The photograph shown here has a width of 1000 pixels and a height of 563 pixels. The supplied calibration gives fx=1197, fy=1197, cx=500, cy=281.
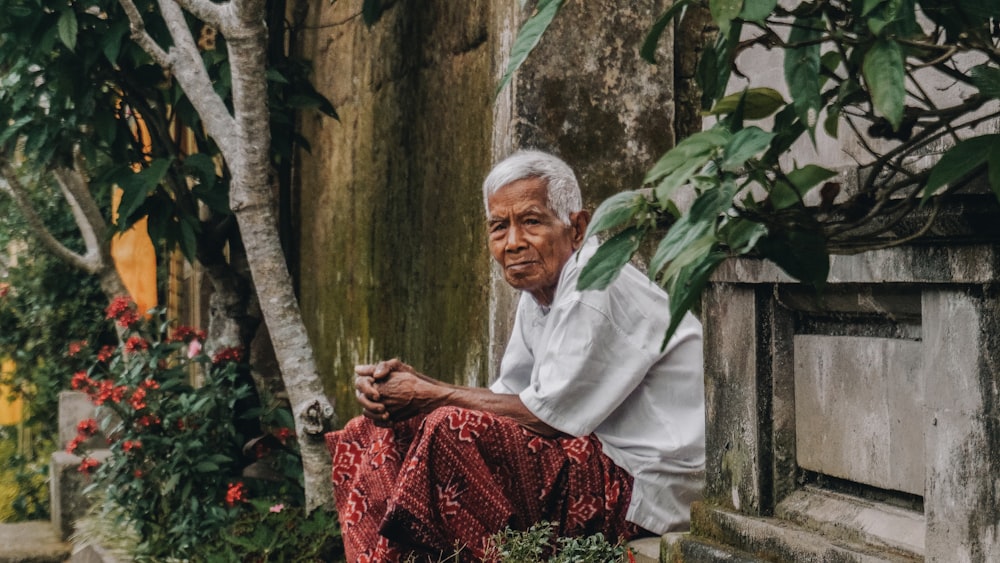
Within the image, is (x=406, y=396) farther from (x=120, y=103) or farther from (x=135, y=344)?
(x=120, y=103)

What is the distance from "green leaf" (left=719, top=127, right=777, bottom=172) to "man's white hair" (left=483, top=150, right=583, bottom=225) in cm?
181

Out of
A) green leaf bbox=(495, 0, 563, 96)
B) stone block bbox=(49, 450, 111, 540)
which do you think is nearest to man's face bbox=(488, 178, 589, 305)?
green leaf bbox=(495, 0, 563, 96)

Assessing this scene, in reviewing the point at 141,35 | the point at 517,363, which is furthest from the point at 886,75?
the point at 141,35

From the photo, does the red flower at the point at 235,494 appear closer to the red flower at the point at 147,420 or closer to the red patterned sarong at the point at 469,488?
the red flower at the point at 147,420

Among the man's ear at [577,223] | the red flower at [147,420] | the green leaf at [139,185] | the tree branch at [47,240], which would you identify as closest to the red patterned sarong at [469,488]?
the man's ear at [577,223]

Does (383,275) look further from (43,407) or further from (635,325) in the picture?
(43,407)

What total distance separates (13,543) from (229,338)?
1810 mm

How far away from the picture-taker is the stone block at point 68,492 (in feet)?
20.2

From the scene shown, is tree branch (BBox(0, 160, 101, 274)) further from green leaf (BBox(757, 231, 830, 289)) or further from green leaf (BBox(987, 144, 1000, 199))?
green leaf (BBox(987, 144, 1000, 199))

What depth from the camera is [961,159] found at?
1333mm

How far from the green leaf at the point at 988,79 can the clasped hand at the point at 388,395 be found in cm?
196

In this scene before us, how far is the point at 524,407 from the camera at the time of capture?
2963 millimetres

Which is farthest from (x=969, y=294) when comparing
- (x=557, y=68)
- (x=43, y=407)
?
(x=43, y=407)

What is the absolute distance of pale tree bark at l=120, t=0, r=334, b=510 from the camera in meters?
4.26
